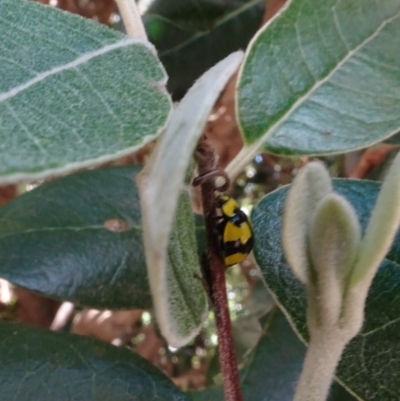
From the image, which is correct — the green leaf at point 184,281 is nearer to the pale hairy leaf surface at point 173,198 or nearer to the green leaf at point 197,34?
the pale hairy leaf surface at point 173,198

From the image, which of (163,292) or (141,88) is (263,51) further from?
(163,292)

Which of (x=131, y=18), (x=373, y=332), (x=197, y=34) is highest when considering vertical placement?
(x=131, y=18)

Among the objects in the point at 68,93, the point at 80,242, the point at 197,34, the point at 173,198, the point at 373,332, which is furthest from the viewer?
the point at 197,34

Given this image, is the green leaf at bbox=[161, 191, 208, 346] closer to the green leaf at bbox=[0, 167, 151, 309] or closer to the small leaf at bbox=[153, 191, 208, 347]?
the small leaf at bbox=[153, 191, 208, 347]

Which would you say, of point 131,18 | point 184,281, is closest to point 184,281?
point 184,281

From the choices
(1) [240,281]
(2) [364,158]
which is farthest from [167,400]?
(1) [240,281]

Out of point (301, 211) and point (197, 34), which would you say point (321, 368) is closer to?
point (301, 211)
